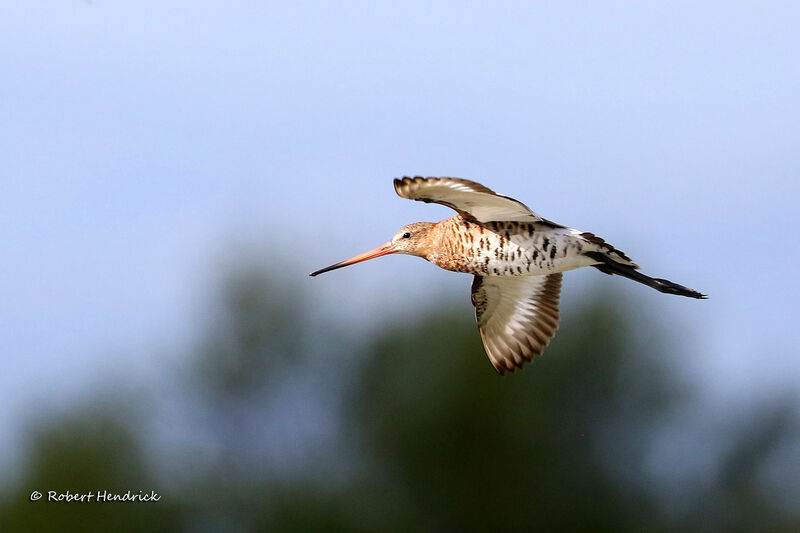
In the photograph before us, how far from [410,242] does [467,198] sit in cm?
139

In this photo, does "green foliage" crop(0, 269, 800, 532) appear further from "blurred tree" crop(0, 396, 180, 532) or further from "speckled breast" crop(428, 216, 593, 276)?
"speckled breast" crop(428, 216, 593, 276)

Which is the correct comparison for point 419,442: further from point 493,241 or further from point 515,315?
point 493,241

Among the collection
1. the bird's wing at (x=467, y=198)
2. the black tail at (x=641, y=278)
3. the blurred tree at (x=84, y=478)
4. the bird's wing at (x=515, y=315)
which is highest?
the bird's wing at (x=467, y=198)

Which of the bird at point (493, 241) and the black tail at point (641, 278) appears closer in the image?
the bird at point (493, 241)

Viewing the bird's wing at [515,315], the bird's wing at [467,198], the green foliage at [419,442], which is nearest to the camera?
the bird's wing at [467,198]

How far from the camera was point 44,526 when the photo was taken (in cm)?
3534

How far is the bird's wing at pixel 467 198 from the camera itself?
11914 mm

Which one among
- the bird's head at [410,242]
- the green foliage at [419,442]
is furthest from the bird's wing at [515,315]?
the green foliage at [419,442]

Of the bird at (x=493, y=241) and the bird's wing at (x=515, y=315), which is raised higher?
the bird at (x=493, y=241)

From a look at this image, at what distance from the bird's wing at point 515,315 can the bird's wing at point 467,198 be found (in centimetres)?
195

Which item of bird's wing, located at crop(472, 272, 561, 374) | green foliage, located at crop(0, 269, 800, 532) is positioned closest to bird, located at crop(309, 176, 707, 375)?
bird's wing, located at crop(472, 272, 561, 374)

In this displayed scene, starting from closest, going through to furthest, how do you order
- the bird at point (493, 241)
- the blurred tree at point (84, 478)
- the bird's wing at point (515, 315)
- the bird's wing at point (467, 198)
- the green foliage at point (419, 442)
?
the bird's wing at point (467, 198)
the bird at point (493, 241)
the bird's wing at point (515, 315)
the blurred tree at point (84, 478)
the green foliage at point (419, 442)

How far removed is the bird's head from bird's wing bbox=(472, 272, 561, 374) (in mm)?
1229

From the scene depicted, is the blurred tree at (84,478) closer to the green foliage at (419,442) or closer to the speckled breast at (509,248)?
the green foliage at (419,442)
